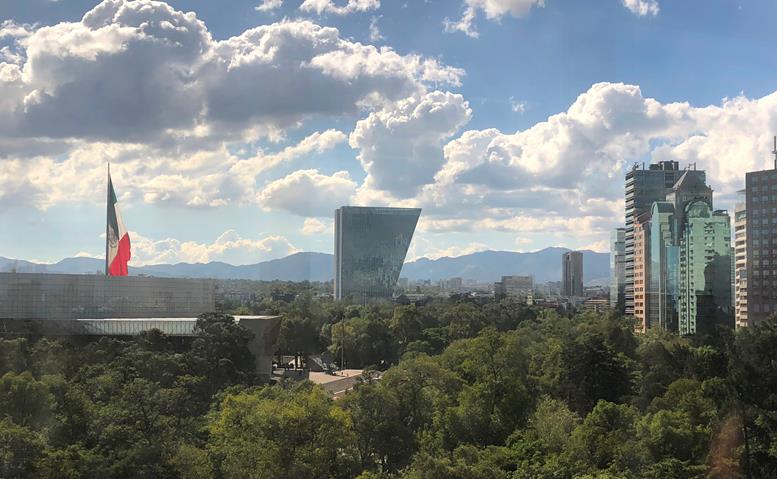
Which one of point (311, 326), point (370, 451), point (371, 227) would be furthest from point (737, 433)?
point (371, 227)

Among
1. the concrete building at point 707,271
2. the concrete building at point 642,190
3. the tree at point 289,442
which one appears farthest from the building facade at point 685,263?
the tree at point 289,442

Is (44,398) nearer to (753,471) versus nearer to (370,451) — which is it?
(370,451)

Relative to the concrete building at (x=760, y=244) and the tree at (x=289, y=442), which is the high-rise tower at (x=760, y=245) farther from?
the tree at (x=289, y=442)

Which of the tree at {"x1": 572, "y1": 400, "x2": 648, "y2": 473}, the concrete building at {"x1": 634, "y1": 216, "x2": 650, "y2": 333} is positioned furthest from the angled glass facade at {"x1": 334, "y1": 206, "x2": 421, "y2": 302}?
the tree at {"x1": 572, "y1": 400, "x2": 648, "y2": 473}

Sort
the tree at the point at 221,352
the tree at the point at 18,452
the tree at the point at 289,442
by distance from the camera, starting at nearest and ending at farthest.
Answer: the tree at the point at 289,442
the tree at the point at 18,452
the tree at the point at 221,352

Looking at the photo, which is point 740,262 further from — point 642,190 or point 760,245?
point 642,190

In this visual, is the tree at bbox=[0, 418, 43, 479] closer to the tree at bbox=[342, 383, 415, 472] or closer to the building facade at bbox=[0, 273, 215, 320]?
the tree at bbox=[342, 383, 415, 472]

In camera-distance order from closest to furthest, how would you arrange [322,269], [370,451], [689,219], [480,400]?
1. [370,451]
2. [480,400]
3. [689,219]
4. [322,269]
